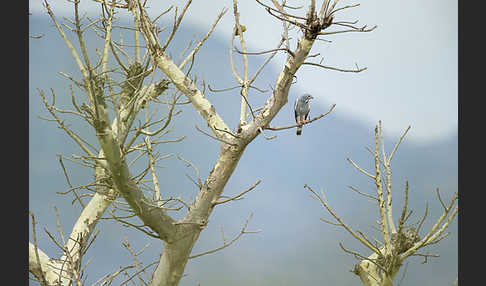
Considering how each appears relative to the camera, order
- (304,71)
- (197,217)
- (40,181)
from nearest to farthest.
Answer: (197,217), (40,181), (304,71)

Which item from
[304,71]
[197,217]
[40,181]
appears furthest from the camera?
[304,71]

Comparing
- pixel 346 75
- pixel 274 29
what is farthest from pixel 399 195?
pixel 274 29

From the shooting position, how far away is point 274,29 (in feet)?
16.8

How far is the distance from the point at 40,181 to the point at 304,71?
288 cm

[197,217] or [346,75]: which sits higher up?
[346,75]

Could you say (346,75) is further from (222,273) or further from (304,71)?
(222,273)

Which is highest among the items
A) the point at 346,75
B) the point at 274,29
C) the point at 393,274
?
the point at 274,29

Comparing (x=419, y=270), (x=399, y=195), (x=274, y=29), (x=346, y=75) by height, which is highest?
(x=274, y=29)

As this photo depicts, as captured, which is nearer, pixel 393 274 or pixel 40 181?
pixel 393 274

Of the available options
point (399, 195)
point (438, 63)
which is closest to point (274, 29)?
point (438, 63)

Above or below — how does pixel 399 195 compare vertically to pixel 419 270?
above

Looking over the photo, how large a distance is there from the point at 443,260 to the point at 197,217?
3.76m

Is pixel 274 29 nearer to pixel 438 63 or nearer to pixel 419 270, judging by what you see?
pixel 438 63

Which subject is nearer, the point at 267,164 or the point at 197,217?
the point at 197,217
